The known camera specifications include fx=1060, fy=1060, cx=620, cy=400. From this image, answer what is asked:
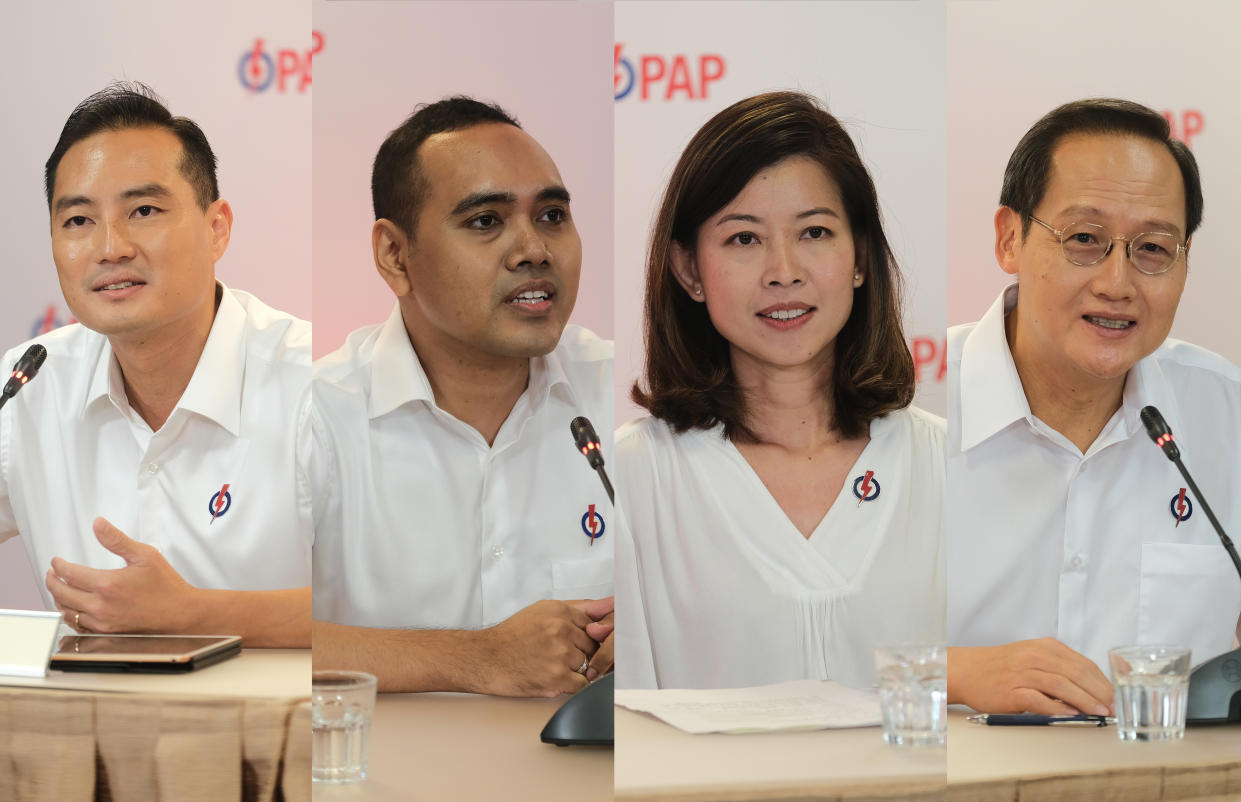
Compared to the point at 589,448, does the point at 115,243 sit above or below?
above

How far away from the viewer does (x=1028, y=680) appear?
125 centimetres

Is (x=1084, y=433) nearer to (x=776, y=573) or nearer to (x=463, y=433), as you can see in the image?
(x=776, y=573)

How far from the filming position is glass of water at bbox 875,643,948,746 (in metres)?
0.98

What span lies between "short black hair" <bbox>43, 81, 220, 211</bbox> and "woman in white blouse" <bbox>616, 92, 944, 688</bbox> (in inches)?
25.1

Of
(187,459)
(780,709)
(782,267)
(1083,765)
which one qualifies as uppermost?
(782,267)

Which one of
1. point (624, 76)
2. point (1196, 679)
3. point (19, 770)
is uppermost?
point (624, 76)

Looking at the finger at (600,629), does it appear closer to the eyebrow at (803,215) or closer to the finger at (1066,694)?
the eyebrow at (803,215)

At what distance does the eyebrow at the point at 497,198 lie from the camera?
914 mm

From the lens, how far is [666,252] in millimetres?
962

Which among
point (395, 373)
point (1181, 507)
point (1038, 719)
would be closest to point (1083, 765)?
point (1038, 719)

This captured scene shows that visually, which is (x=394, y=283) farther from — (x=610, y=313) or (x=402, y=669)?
(x=402, y=669)

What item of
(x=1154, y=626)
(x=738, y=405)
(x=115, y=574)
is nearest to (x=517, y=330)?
(x=738, y=405)

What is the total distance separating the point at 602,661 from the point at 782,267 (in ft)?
1.30

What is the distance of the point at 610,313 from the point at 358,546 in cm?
30
